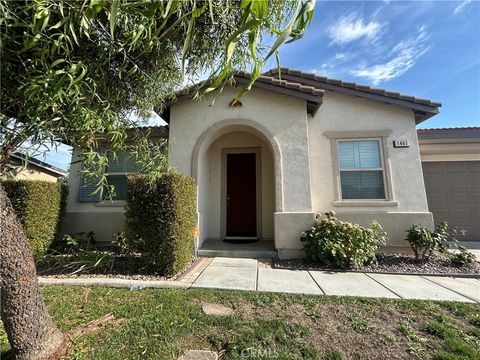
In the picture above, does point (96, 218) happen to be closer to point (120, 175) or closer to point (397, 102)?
point (120, 175)

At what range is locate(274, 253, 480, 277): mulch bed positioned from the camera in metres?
5.13

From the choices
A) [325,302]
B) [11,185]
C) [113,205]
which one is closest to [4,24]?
[325,302]

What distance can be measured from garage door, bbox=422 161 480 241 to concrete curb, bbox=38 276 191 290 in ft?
29.2

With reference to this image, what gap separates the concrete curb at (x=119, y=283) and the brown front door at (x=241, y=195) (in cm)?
386

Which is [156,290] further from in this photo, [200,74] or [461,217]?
[461,217]

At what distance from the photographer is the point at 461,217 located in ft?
25.9

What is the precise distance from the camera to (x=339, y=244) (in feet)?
17.8

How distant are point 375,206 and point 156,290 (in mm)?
6074

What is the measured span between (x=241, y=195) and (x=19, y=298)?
257 inches

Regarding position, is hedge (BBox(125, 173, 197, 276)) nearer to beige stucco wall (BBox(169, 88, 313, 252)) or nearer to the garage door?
beige stucco wall (BBox(169, 88, 313, 252))

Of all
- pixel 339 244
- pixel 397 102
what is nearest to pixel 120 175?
pixel 339 244

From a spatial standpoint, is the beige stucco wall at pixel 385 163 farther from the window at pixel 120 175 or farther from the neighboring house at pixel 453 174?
the window at pixel 120 175

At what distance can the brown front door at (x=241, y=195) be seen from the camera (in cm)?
802

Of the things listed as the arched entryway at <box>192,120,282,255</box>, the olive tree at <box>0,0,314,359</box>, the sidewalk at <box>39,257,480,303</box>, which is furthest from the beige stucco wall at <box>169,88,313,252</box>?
the olive tree at <box>0,0,314,359</box>
